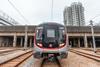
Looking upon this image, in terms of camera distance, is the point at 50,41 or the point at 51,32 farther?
the point at 51,32

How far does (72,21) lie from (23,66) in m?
42.1

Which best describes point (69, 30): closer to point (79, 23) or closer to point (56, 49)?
point (79, 23)

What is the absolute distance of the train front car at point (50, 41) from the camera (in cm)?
878

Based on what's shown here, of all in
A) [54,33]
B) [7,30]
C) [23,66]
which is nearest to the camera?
[23,66]

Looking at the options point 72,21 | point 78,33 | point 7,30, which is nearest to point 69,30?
point 78,33

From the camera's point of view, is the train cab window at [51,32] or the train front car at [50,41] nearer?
the train front car at [50,41]

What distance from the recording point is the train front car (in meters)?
8.78

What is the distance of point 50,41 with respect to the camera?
891 centimetres

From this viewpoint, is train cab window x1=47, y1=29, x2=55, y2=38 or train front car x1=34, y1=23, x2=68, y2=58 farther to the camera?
train cab window x1=47, y1=29, x2=55, y2=38

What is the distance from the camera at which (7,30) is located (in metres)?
41.1

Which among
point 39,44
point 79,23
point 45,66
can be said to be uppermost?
point 79,23

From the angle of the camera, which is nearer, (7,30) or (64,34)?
(64,34)

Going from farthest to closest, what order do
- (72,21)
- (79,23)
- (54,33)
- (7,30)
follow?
(72,21) → (79,23) → (7,30) → (54,33)

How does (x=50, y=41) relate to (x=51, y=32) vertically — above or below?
below
